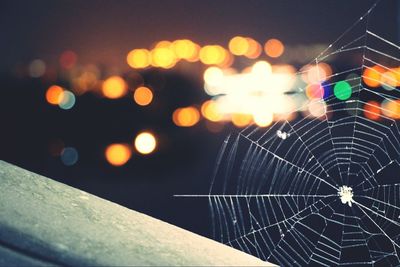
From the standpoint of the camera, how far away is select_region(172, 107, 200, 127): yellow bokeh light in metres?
11.7

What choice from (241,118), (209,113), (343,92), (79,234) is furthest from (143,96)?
(79,234)

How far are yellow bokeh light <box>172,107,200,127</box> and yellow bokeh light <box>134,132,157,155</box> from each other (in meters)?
1.11

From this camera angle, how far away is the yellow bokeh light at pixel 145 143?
10094mm

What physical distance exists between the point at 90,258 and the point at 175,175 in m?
6.93

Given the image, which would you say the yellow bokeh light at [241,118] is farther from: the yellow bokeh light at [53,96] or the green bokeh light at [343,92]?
the yellow bokeh light at [53,96]

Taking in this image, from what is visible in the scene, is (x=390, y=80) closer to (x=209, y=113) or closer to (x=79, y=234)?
(x=209, y=113)

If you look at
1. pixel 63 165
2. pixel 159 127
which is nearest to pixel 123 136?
pixel 159 127

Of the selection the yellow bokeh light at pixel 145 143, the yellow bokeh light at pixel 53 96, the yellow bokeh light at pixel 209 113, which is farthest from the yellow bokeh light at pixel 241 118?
the yellow bokeh light at pixel 53 96

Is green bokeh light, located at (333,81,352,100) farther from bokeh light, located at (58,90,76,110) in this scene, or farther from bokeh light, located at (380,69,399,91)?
bokeh light, located at (58,90,76,110)

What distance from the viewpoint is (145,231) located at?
1.54 meters

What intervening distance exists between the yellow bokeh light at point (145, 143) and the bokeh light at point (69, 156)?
149 centimetres

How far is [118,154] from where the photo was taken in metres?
10.2

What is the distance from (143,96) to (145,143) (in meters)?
1.45

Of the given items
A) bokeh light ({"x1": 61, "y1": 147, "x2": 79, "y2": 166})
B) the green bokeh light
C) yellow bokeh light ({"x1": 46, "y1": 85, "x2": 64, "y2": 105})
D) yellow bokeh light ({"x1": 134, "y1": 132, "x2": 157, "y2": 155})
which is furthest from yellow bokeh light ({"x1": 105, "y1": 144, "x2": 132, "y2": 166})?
the green bokeh light
